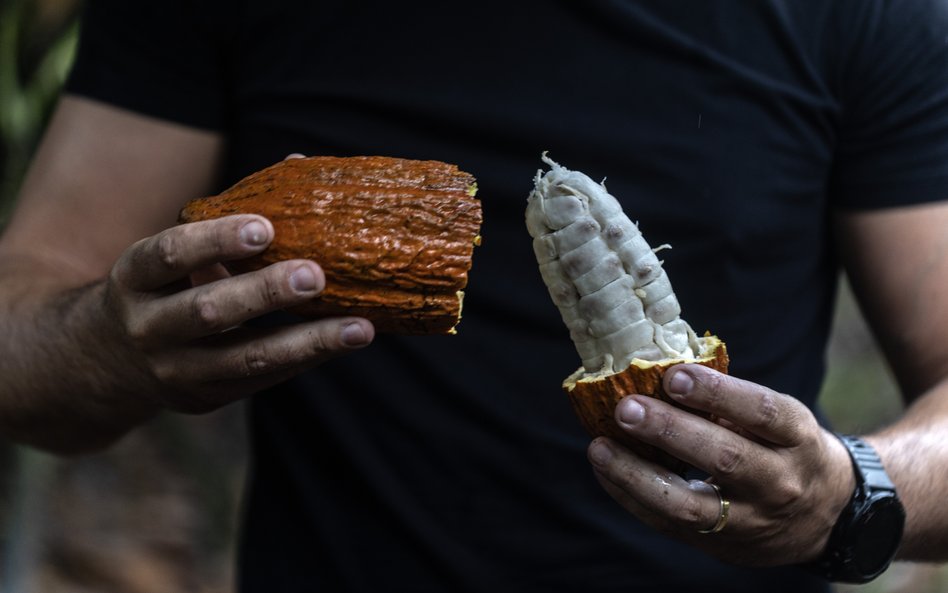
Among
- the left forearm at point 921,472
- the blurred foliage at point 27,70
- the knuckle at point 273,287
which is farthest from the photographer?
the blurred foliage at point 27,70

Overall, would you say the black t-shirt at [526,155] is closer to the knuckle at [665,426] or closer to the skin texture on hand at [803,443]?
the skin texture on hand at [803,443]

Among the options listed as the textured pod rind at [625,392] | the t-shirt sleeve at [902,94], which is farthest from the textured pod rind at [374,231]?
the t-shirt sleeve at [902,94]

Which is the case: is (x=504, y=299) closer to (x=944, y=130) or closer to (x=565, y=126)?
(x=565, y=126)

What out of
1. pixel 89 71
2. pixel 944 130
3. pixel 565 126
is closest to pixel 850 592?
pixel 944 130

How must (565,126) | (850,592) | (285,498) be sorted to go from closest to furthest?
1. (565,126)
2. (285,498)
3. (850,592)

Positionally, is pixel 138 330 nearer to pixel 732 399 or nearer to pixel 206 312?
pixel 206 312

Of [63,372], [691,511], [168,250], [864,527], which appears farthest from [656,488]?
[63,372]
